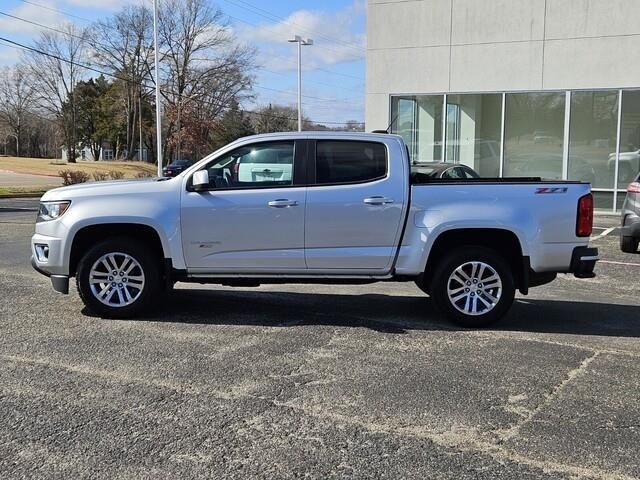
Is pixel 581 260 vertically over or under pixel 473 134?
under

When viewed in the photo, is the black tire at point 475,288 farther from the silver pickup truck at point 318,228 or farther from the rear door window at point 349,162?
the rear door window at point 349,162

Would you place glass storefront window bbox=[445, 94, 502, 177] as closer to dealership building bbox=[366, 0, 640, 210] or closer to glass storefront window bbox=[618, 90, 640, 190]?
dealership building bbox=[366, 0, 640, 210]

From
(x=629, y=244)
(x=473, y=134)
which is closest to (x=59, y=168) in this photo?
(x=473, y=134)

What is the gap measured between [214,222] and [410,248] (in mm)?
1969

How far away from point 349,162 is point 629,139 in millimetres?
14280

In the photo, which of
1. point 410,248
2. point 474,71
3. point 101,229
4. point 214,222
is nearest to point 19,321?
point 101,229

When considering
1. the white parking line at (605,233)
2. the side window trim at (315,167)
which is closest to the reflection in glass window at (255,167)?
the side window trim at (315,167)

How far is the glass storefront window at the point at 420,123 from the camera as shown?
19906mm

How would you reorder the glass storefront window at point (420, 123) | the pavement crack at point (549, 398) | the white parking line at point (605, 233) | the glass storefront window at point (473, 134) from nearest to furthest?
the pavement crack at point (549, 398) < the white parking line at point (605, 233) < the glass storefront window at point (473, 134) < the glass storefront window at point (420, 123)

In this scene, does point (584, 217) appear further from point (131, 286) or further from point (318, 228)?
point (131, 286)

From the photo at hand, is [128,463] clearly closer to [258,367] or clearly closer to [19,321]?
[258,367]

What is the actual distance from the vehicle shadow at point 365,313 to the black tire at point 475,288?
0.17 metres

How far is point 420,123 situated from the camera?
2019 centimetres

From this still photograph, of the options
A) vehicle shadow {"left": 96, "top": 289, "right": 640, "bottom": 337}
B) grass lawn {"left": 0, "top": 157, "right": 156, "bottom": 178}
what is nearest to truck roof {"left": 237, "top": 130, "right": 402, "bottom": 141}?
vehicle shadow {"left": 96, "top": 289, "right": 640, "bottom": 337}
